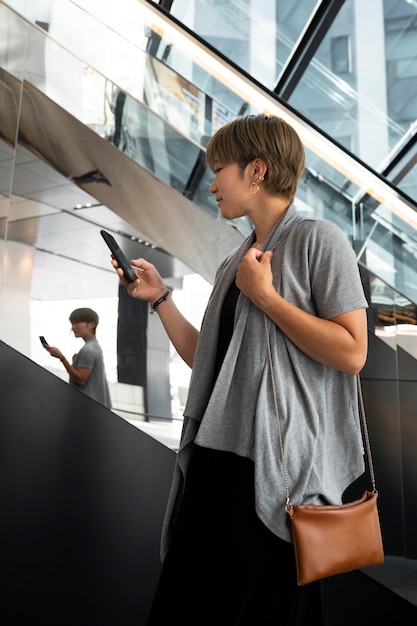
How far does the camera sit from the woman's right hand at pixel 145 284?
1793 millimetres

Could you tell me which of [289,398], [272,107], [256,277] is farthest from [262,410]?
[272,107]

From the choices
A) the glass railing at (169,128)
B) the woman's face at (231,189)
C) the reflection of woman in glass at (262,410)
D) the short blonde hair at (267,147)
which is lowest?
the reflection of woman in glass at (262,410)

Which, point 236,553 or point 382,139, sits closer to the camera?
point 236,553

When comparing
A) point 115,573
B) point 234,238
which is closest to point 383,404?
point 234,238

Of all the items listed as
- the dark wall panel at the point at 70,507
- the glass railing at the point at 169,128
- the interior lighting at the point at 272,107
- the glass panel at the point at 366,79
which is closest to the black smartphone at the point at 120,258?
the dark wall panel at the point at 70,507

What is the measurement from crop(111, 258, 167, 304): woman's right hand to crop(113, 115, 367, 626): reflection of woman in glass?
0.27 meters

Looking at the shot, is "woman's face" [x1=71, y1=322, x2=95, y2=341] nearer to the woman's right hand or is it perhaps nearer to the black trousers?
the woman's right hand

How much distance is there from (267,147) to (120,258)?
49 cm

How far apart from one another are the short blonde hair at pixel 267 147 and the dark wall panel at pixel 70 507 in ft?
4.78

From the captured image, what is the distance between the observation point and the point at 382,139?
7.72m

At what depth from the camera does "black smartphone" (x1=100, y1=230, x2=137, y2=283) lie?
1.71 metres

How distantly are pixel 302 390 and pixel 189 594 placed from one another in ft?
1.69

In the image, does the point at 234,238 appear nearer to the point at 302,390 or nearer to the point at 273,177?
the point at 273,177

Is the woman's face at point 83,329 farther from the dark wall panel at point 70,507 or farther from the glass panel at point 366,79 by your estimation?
the glass panel at point 366,79
